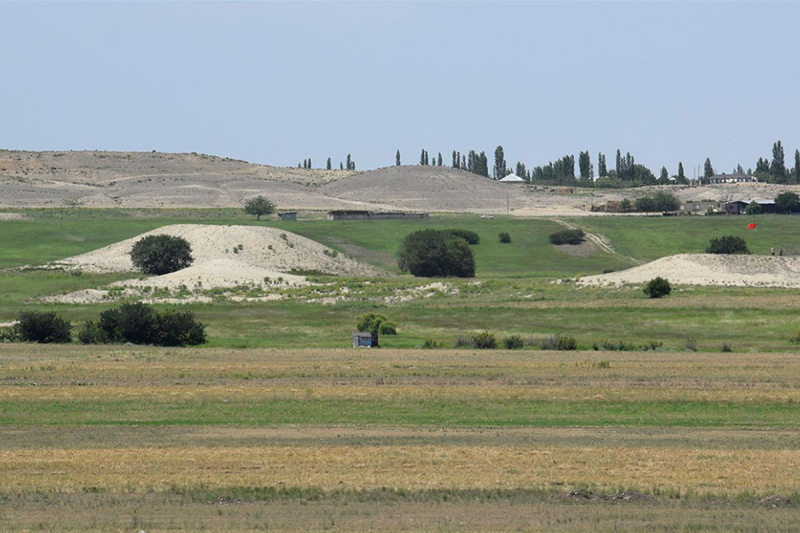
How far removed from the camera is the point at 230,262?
88.9m

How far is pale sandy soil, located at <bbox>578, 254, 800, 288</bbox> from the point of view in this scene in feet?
257

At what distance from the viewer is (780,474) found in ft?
71.5

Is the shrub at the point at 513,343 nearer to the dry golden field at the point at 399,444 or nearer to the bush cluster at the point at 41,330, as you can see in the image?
the dry golden field at the point at 399,444

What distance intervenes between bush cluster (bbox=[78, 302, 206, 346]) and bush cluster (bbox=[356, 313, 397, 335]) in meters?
8.22

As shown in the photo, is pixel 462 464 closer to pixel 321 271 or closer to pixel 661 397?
pixel 661 397

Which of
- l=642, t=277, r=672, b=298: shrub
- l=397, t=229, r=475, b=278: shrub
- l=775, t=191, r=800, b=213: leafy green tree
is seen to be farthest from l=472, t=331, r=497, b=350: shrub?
l=775, t=191, r=800, b=213: leafy green tree

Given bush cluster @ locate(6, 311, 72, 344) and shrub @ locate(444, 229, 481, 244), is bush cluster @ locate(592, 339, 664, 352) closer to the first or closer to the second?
bush cluster @ locate(6, 311, 72, 344)

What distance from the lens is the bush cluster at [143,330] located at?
166 ft

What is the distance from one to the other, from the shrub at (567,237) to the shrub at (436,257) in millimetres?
30337

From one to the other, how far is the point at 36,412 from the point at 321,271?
68.8 meters

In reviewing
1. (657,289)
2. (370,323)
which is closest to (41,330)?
(370,323)

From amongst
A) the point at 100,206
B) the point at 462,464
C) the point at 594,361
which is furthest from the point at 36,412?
the point at 100,206

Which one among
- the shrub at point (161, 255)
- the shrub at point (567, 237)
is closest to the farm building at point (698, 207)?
the shrub at point (567, 237)

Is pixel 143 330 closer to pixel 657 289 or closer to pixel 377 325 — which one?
pixel 377 325
